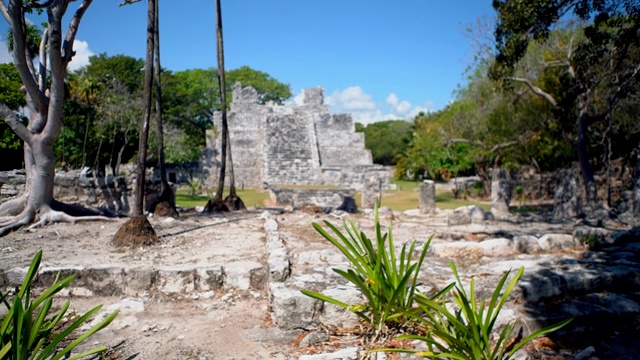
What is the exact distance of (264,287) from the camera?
14.2 ft

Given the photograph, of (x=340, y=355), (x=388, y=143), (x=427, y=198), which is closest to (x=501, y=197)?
(x=427, y=198)

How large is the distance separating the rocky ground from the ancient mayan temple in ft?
62.6

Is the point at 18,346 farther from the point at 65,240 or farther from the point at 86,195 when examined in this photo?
the point at 86,195

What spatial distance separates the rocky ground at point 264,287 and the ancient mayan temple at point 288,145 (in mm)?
19082

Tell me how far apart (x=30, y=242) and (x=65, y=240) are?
15.3 inches

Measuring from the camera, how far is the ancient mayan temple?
26016mm

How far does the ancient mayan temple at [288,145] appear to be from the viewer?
26016 millimetres

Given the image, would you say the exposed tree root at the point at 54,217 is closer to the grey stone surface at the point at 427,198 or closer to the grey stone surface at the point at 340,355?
the grey stone surface at the point at 340,355

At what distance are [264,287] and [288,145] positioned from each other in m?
23.8

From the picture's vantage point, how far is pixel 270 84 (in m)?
52.6

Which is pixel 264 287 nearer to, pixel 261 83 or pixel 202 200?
pixel 202 200

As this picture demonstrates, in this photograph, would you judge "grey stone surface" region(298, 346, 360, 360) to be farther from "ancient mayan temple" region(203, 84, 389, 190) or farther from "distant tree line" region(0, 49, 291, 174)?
"ancient mayan temple" region(203, 84, 389, 190)

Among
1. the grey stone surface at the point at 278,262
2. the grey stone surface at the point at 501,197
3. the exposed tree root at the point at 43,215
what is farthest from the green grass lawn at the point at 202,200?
the grey stone surface at the point at 278,262

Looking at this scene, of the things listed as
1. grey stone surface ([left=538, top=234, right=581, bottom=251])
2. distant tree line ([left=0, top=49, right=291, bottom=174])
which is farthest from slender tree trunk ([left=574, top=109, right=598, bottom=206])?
distant tree line ([left=0, top=49, right=291, bottom=174])
